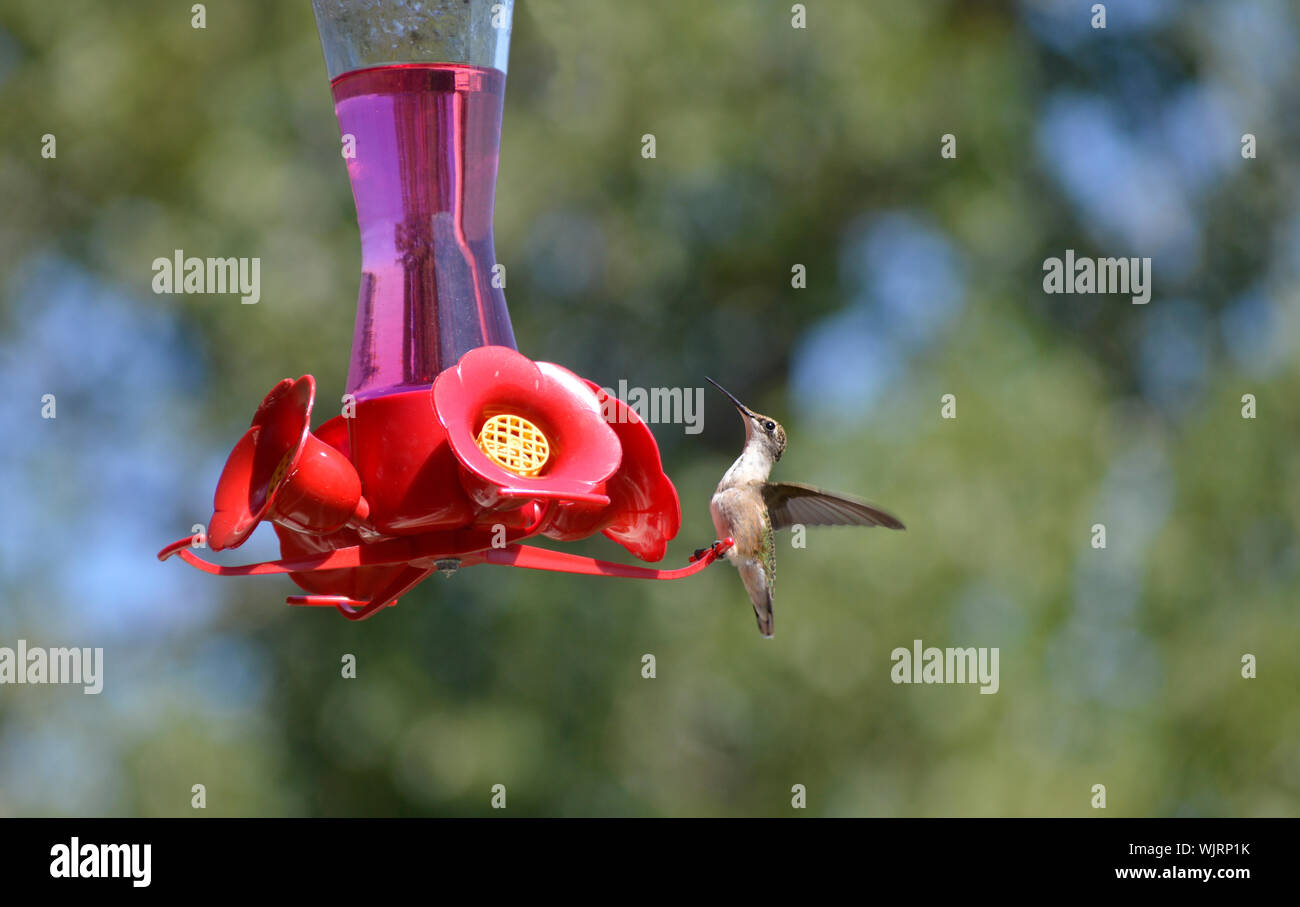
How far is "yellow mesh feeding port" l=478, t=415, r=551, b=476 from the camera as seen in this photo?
398cm

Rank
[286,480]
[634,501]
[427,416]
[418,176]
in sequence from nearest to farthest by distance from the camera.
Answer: [286,480], [427,416], [634,501], [418,176]

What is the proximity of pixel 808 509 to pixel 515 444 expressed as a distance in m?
2.06

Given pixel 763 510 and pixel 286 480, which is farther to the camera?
pixel 763 510

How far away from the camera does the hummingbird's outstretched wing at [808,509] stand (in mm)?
5574

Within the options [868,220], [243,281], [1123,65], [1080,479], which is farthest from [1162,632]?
[243,281]

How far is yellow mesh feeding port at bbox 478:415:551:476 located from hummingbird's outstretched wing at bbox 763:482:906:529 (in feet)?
5.29

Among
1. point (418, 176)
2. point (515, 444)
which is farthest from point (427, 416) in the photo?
point (418, 176)

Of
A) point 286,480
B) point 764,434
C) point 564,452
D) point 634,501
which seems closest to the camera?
point 286,480

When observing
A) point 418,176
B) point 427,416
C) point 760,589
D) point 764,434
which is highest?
point 418,176

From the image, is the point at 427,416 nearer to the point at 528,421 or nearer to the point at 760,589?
the point at 528,421

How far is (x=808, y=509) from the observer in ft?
19.3

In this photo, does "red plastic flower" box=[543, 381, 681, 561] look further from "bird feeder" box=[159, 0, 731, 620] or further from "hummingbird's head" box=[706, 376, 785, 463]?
"hummingbird's head" box=[706, 376, 785, 463]

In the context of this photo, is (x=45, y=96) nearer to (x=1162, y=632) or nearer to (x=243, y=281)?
(x=243, y=281)

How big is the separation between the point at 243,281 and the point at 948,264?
15.4 feet
